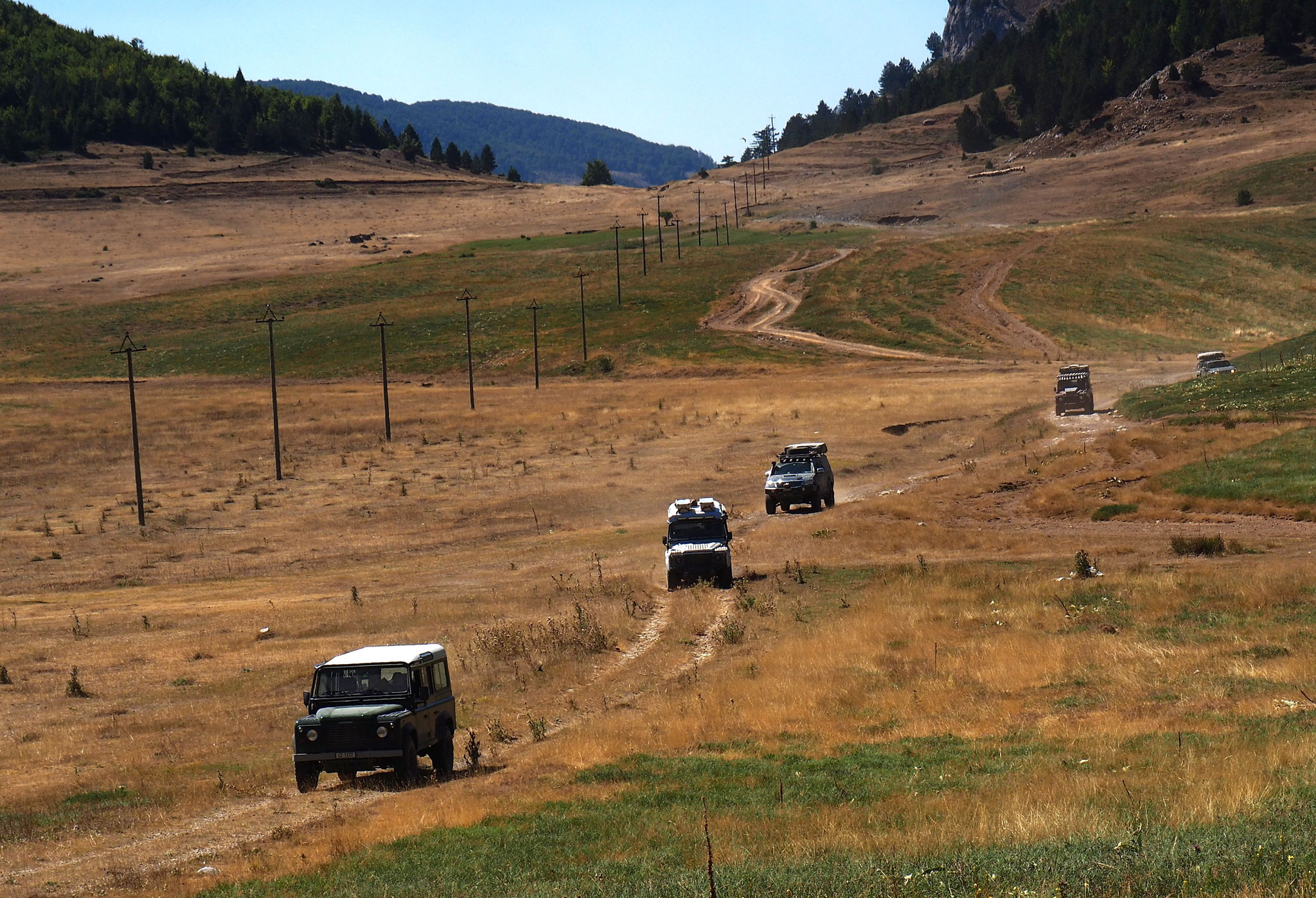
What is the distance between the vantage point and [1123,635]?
84.6ft

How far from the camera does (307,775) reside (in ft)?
64.3

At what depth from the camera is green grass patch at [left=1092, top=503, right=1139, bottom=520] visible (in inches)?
1684

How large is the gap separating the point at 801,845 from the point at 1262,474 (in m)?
35.9

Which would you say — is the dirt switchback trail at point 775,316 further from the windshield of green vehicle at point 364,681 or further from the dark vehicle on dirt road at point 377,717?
the windshield of green vehicle at point 364,681

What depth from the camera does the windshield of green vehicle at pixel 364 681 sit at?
20.3 meters

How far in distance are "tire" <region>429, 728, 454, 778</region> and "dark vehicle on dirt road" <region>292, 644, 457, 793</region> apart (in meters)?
0.01

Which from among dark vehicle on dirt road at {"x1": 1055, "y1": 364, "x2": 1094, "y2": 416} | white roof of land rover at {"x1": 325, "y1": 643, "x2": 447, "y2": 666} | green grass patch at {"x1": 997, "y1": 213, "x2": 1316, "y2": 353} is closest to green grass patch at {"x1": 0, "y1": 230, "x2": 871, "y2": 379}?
green grass patch at {"x1": 997, "y1": 213, "x2": 1316, "y2": 353}

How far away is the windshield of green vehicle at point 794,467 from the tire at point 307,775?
1329 inches

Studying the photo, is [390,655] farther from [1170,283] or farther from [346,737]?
[1170,283]

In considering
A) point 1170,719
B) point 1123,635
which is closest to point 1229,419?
point 1123,635

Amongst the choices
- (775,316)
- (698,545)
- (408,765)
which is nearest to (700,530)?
(698,545)

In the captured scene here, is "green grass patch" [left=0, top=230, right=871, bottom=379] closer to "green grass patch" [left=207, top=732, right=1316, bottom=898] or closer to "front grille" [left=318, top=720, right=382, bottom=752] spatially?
"front grille" [left=318, top=720, right=382, bottom=752]

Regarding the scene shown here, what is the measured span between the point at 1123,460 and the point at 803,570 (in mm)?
18979

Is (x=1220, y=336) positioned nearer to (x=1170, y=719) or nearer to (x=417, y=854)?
(x=1170, y=719)
